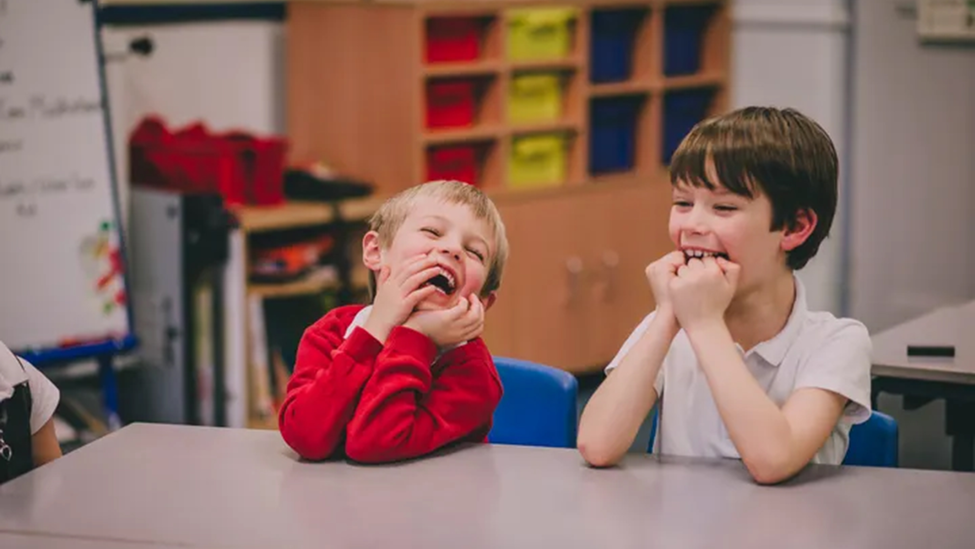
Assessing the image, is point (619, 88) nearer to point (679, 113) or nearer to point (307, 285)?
point (679, 113)

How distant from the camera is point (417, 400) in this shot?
1.78 meters

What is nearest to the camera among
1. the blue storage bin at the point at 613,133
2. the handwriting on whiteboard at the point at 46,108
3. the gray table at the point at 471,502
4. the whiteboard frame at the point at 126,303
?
the gray table at the point at 471,502

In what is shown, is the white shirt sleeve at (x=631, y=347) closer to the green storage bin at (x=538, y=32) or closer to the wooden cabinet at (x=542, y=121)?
the wooden cabinet at (x=542, y=121)

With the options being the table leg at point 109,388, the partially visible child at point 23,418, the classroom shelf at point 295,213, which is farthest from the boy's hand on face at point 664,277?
the table leg at point 109,388

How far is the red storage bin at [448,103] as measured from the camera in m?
4.43

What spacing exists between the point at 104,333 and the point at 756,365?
2.48 meters

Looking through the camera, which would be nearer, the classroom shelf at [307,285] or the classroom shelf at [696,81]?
the classroom shelf at [307,285]

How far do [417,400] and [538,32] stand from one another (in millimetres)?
3016

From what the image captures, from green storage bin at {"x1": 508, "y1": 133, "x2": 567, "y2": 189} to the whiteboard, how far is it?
139 cm

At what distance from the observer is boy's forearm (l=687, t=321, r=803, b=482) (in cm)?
161

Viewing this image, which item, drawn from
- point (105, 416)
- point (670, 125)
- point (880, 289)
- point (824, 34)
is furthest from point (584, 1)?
point (105, 416)

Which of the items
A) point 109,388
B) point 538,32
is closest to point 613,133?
point 538,32

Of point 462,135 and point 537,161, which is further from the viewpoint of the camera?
point 537,161

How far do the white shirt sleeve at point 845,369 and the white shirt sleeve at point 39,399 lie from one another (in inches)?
41.4
